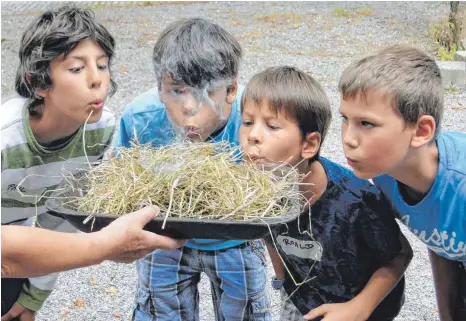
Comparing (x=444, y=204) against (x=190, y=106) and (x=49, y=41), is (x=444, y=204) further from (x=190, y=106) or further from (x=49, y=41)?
(x=49, y=41)

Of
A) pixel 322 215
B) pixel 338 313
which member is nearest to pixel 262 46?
pixel 322 215

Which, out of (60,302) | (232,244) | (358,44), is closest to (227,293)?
(232,244)

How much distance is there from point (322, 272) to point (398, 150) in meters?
0.58

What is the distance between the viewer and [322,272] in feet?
8.39

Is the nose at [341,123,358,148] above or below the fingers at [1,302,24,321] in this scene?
above

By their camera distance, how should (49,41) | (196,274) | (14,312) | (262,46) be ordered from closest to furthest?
(49,41)
(196,274)
(14,312)
(262,46)

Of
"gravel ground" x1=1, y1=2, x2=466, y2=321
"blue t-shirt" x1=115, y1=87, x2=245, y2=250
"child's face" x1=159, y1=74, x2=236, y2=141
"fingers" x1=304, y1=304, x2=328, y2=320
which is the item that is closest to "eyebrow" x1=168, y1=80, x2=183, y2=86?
"child's face" x1=159, y1=74, x2=236, y2=141

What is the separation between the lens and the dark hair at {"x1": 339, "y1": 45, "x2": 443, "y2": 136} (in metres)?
2.27

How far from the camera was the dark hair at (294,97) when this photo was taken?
8.18ft

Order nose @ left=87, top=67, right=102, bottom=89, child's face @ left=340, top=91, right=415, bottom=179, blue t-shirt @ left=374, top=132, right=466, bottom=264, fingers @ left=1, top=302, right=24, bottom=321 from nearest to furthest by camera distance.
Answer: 1. child's face @ left=340, top=91, right=415, bottom=179
2. blue t-shirt @ left=374, top=132, right=466, bottom=264
3. nose @ left=87, top=67, right=102, bottom=89
4. fingers @ left=1, top=302, right=24, bottom=321

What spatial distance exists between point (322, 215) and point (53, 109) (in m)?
1.09

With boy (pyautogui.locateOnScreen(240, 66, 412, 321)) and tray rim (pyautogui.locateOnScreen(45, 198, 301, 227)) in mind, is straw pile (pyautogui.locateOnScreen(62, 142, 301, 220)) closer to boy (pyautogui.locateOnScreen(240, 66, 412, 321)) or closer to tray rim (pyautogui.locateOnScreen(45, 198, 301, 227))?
tray rim (pyautogui.locateOnScreen(45, 198, 301, 227))

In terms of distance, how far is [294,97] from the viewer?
2506 mm

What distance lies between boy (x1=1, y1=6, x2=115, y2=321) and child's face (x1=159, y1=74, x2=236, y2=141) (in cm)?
24
